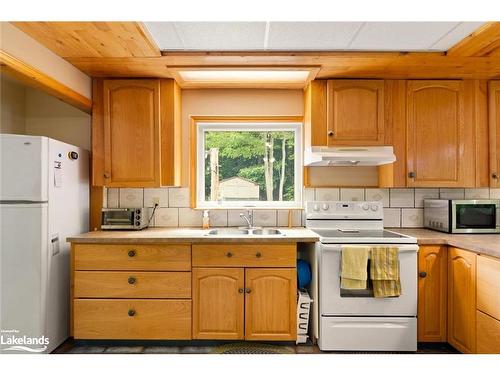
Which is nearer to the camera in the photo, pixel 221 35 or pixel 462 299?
pixel 221 35

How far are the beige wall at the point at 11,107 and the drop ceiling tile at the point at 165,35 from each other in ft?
5.06

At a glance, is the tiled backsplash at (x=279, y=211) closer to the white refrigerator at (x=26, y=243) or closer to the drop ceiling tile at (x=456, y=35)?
the white refrigerator at (x=26, y=243)

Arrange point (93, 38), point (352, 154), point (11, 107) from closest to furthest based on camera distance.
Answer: point (93, 38) → point (352, 154) → point (11, 107)

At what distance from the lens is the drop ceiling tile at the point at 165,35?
192 centimetres

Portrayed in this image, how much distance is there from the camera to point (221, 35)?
2.05 meters

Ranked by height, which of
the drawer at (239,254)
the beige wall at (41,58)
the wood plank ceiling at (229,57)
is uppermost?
the wood plank ceiling at (229,57)

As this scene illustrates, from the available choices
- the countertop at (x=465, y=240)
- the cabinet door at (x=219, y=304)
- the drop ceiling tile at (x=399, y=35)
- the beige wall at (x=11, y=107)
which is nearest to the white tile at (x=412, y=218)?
the countertop at (x=465, y=240)

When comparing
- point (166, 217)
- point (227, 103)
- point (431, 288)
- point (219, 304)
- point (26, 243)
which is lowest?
point (219, 304)

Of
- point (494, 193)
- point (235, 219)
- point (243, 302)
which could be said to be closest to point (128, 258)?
point (243, 302)

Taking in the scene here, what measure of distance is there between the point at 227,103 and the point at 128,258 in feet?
5.14

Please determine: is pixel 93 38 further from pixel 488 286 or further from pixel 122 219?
pixel 488 286

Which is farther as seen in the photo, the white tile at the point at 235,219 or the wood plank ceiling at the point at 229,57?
the white tile at the point at 235,219

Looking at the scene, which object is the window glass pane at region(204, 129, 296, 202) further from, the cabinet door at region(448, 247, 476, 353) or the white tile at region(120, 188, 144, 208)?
the cabinet door at region(448, 247, 476, 353)

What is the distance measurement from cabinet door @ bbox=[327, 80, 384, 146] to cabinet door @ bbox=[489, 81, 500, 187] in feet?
2.95
